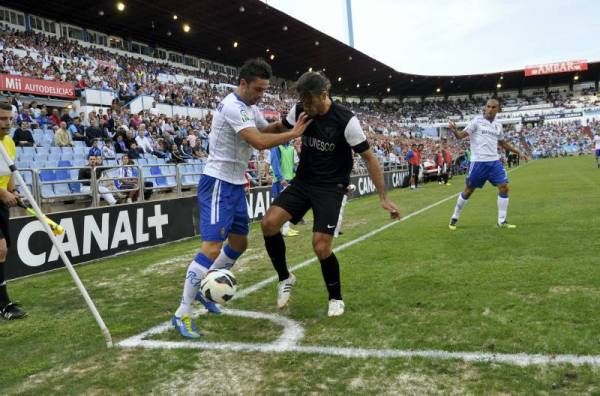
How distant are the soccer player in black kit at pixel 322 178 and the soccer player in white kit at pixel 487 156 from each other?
4.99 meters

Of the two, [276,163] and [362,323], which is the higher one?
[276,163]

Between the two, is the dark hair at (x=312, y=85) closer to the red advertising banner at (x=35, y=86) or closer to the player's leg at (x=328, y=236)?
the player's leg at (x=328, y=236)

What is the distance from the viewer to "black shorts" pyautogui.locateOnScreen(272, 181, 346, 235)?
4.66 m

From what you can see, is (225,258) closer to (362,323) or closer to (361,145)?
(362,323)

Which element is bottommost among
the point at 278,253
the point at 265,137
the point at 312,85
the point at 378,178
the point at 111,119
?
the point at 278,253

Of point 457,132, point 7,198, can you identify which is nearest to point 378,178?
point 7,198

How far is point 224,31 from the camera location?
39.8 m

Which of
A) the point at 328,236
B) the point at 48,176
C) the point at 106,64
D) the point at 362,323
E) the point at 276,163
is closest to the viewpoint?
the point at 362,323

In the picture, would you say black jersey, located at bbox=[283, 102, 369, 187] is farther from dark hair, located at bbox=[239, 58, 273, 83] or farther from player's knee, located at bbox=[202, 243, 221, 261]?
player's knee, located at bbox=[202, 243, 221, 261]

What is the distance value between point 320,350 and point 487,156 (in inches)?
267

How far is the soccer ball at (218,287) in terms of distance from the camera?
4168mm

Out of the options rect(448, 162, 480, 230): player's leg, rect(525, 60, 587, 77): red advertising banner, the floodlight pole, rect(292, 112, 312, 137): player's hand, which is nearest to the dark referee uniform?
rect(292, 112, 312, 137): player's hand

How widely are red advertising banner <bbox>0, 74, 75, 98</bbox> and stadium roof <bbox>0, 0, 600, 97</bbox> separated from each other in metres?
14.5

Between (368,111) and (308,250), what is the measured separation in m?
64.2
